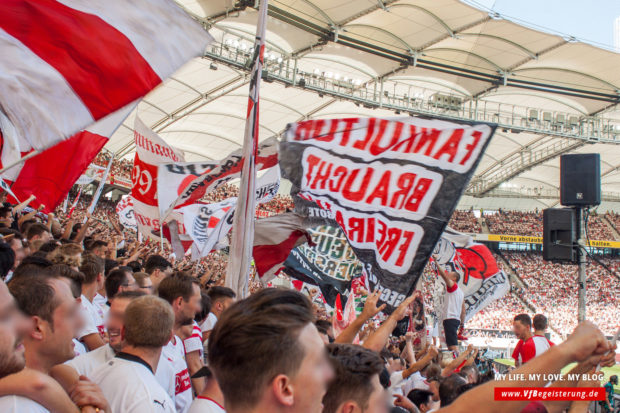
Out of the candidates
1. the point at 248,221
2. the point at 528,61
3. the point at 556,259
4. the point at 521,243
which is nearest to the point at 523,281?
the point at 521,243

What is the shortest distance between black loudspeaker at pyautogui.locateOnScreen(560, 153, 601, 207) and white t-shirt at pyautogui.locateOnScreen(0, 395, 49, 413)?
283 inches

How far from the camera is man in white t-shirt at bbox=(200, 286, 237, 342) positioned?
5121mm

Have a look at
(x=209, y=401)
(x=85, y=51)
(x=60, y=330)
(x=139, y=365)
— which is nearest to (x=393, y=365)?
(x=209, y=401)

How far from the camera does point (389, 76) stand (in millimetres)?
28984

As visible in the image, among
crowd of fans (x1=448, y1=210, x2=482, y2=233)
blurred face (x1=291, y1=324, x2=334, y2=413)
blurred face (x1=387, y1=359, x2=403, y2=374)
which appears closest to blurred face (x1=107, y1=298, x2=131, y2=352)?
blurred face (x1=291, y1=324, x2=334, y2=413)

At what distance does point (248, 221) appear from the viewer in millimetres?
5078

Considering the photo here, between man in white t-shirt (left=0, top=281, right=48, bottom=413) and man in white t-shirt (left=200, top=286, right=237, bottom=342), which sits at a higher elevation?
man in white t-shirt (left=0, top=281, right=48, bottom=413)

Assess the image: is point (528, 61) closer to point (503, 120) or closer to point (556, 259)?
point (503, 120)

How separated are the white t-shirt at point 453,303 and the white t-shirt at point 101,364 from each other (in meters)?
5.09

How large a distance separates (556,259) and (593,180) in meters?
1.21

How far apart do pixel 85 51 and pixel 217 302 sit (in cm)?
305

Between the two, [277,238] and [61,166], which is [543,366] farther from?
[277,238]

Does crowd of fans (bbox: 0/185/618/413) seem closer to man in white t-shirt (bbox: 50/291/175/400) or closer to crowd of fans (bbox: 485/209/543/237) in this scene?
man in white t-shirt (bbox: 50/291/175/400)

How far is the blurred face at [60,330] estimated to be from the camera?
251 centimetres
